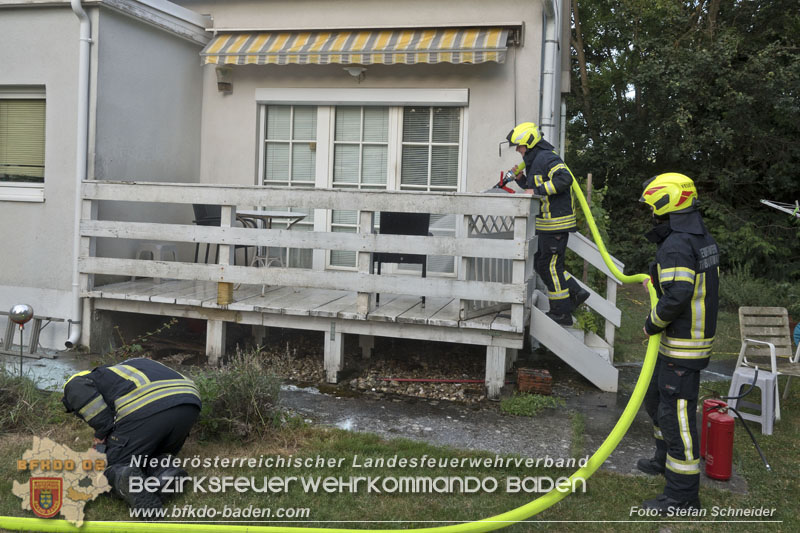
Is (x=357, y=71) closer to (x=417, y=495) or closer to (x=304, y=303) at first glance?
(x=304, y=303)

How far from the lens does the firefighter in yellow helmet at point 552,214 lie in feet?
21.1

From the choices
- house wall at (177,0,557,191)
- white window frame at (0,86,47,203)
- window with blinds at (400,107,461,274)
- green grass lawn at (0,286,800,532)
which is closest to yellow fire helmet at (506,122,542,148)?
house wall at (177,0,557,191)

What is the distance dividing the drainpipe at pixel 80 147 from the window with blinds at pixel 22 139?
27.9 inches

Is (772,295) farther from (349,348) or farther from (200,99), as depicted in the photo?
(200,99)

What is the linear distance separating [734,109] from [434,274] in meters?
9.19

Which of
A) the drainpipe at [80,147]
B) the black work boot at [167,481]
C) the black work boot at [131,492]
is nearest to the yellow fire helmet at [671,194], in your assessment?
the black work boot at [167,481]

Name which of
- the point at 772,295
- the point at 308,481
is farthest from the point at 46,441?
the point at 772,295

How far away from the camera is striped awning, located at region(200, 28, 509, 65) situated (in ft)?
24.4

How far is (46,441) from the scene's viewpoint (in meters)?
4.13

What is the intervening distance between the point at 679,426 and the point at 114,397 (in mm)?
3200

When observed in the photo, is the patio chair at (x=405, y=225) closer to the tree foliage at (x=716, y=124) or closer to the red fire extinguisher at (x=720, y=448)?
the red fire extinguisher at (x=720, y=448)

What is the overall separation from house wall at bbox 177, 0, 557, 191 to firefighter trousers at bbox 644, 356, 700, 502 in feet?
13.4

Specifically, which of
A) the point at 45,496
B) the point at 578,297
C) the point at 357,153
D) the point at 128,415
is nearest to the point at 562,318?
the point at 578,297

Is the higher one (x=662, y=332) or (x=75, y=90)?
(x=75, y=90)
